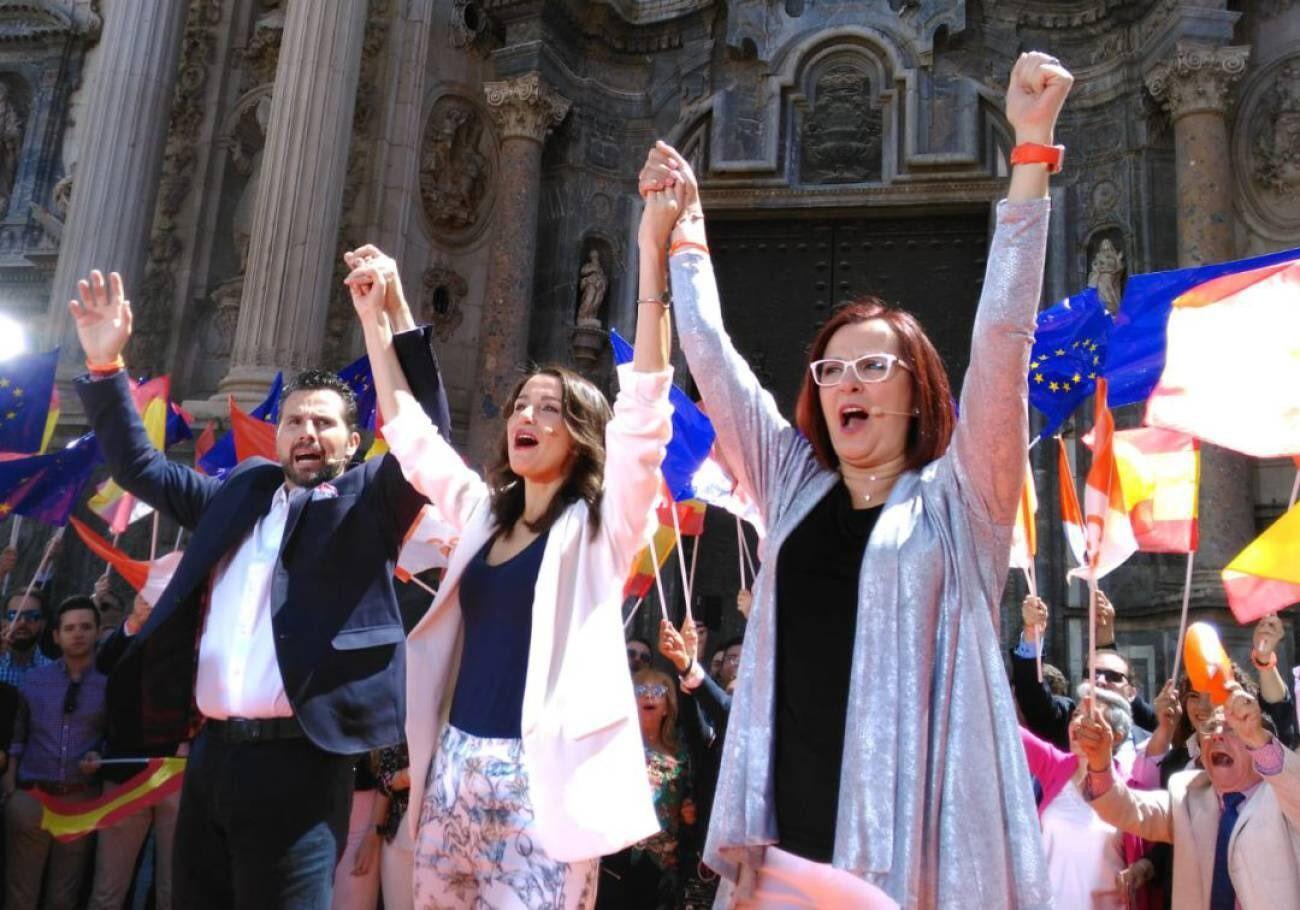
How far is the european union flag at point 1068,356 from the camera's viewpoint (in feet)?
21.4

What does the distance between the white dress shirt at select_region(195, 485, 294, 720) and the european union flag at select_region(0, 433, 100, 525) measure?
208 inches

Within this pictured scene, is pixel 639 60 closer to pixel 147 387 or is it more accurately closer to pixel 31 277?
pixel 147 387

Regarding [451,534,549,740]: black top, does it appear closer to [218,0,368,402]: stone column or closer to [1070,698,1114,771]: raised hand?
[1070,698,1114,771]: raised hand

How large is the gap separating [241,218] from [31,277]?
11.0ft

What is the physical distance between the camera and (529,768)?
244cm

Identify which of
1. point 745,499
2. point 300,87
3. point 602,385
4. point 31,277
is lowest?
point 745,499

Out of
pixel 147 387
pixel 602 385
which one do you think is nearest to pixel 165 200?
pixel 147 387

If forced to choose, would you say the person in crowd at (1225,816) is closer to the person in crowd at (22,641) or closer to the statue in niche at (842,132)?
the person in crowd at (22,641)

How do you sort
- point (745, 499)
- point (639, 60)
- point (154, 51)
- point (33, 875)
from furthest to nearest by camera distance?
point (639, 60), point (154, 51), point (33, 875), point (745, 499)

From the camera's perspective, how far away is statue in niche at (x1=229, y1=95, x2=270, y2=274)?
12.1m

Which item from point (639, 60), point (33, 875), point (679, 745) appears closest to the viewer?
point (679, 745)

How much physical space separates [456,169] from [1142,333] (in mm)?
8549

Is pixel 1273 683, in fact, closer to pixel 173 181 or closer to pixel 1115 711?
pixel 1115 711

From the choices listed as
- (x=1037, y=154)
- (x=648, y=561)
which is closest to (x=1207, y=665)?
(x=1037, y=154)
